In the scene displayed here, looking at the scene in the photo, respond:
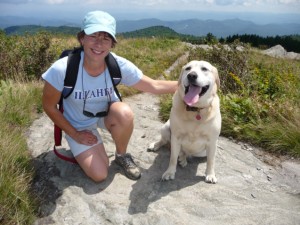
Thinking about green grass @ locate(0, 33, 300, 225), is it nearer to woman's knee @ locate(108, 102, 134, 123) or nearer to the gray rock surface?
the gray rock surface

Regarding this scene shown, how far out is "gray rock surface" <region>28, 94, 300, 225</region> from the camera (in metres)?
3.06

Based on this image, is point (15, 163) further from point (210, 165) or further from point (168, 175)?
point (210, 165)

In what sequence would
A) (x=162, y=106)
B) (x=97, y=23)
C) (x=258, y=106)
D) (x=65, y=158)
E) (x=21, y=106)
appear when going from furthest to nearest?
(x=162, y=106) < (x=258, y=106) < (x=21, y=106) < (x=65, y=158) < (x=97, y=23)

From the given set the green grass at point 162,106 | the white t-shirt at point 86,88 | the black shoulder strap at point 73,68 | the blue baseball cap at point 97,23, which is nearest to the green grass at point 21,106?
the green grass at point 162,106

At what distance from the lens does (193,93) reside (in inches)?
128

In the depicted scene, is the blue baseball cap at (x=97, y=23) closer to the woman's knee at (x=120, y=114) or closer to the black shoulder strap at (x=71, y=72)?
the black shoulder strap at (x=71, y=72)

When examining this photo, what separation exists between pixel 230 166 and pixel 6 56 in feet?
18.0

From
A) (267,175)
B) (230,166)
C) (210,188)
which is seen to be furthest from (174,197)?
(267,175)

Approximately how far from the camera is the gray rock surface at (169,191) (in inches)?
120

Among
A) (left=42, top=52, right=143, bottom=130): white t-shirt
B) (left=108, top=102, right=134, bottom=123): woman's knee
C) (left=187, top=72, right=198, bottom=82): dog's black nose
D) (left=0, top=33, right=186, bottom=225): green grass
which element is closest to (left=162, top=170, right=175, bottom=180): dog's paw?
(left=108, top=102, right=134, bottom=123): woman's knee

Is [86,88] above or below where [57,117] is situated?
above

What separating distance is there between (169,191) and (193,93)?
115 cm

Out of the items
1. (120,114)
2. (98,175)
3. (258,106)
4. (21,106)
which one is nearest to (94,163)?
(98,175)

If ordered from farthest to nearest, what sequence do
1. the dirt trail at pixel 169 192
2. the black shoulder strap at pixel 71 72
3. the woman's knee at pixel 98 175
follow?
the woman's knee at pixel 98 175
the black shoulder strap at pixel 71 72
the dirt trail at pixel 169 192
